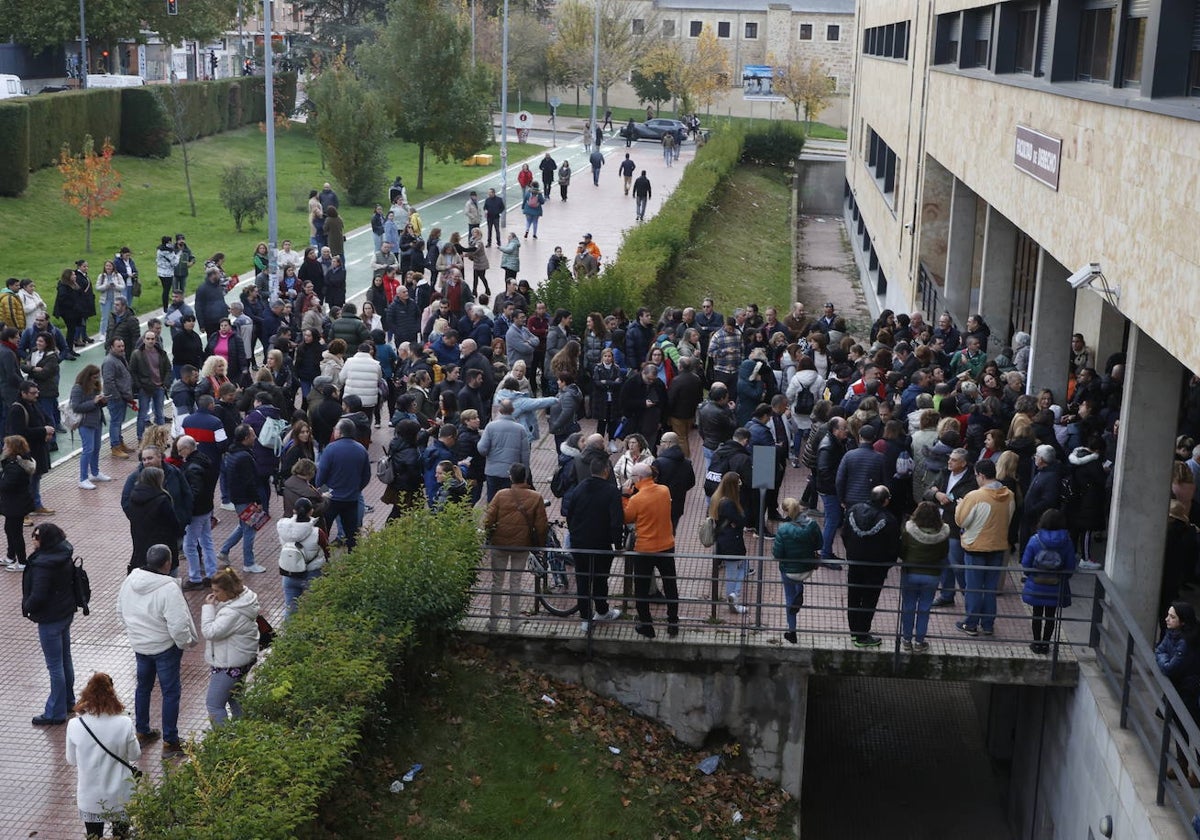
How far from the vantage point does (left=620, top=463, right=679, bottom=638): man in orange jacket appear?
1216 cm

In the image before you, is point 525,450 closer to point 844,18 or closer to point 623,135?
point 623,135

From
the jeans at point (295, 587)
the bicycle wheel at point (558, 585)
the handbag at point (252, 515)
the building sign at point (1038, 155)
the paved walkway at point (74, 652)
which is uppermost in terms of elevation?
the building sign at point (1038, 155)

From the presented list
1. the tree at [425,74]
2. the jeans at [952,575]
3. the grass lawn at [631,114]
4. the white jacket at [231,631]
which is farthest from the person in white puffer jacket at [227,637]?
the grass lawn at [631,114]

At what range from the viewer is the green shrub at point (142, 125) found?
45969mm

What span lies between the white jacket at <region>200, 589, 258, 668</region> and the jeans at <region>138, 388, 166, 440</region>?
8554 mm

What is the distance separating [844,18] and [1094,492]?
85244mm

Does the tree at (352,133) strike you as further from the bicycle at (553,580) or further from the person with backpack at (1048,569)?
the person with backpack at (1048,569)

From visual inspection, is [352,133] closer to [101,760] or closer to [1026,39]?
[1026,39]

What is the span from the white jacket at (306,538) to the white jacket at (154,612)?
1.54 meters

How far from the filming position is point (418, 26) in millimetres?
47344

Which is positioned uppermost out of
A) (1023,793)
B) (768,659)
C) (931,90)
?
(931,90)

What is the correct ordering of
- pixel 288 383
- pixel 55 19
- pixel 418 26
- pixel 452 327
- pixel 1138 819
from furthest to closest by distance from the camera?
1. pixel 55 19
2. pixel 418 26
3. pixel 452 327
4. pixel 288 383
5. pixel 1138 819

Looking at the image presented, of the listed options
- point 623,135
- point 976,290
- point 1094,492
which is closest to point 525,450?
point 1094,492

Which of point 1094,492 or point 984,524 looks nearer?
point 984,524
